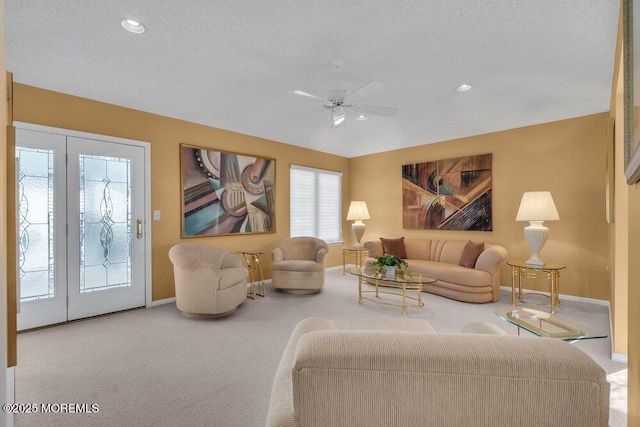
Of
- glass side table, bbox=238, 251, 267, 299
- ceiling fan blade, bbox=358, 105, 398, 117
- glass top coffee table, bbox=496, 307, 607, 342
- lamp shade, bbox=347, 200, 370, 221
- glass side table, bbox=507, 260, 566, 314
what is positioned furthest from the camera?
lamp shade, bbox=347, 200, 370, 221

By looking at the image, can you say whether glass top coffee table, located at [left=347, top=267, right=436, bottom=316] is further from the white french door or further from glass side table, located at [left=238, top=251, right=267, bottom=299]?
the white french door

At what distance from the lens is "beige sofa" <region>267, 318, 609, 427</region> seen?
30.9 inches

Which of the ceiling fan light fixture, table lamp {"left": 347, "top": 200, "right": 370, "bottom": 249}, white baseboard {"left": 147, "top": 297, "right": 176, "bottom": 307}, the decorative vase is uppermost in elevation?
the ceiling fan light fixture

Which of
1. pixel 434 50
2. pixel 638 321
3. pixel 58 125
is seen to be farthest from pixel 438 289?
pixel 58 125

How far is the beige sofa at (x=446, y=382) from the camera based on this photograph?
0.79 m

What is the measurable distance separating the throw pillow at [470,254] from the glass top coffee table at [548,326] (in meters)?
2.47

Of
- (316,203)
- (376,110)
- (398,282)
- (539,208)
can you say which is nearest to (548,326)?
(398,282)

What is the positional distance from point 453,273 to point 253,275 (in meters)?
3.15

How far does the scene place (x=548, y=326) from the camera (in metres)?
1.88

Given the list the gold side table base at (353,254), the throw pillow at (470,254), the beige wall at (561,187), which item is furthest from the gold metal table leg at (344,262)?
the throw pillow at (470,254)

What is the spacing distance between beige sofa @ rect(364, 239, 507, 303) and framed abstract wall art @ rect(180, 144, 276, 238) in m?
2.77

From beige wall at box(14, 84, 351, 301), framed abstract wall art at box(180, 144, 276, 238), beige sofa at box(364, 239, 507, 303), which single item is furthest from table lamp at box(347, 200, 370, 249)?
framed abstract wall art at box(180, 144, 276, 238)

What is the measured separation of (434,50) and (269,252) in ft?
13.2

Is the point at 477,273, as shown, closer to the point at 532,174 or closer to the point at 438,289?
the point at 438,289
